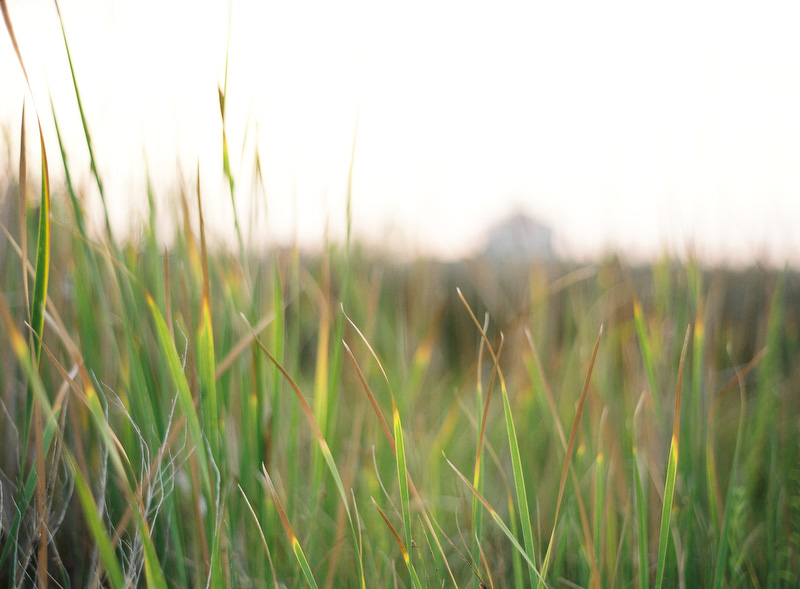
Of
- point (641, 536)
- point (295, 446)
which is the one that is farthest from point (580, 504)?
point (295, 446)

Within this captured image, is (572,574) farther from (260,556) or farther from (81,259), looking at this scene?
(81,259)

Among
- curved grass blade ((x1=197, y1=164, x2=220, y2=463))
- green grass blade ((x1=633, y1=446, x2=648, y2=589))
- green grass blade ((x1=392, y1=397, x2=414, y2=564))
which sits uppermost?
curved grass blade ((x1=197, y1=164, x2=220, y2=463))

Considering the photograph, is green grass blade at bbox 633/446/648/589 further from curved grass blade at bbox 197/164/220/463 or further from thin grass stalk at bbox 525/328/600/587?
curved grass blade at bbox 197/164/220/463

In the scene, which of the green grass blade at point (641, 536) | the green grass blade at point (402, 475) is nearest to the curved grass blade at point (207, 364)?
the green grass blade at point (402, 475)

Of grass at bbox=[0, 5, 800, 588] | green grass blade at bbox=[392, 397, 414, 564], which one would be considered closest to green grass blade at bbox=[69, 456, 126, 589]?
grass at bbox=[0, 5, 800, 588]

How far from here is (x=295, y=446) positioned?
0.45 meters

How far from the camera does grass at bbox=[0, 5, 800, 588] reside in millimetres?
332

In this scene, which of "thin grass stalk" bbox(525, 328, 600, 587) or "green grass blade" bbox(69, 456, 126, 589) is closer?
"green grass blade" bbox(69, 456, 126, 589)

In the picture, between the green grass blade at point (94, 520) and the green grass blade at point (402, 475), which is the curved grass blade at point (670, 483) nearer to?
the green grass blade at point (402, 475)

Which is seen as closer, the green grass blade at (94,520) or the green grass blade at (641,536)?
the green grass blade at (94,520)

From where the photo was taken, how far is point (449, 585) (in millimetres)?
542

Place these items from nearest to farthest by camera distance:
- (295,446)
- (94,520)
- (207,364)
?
(94,520) < (207,364) < (295,446)

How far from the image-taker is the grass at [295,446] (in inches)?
13.1

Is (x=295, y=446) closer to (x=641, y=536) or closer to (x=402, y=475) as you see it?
(x=402, y=475)
